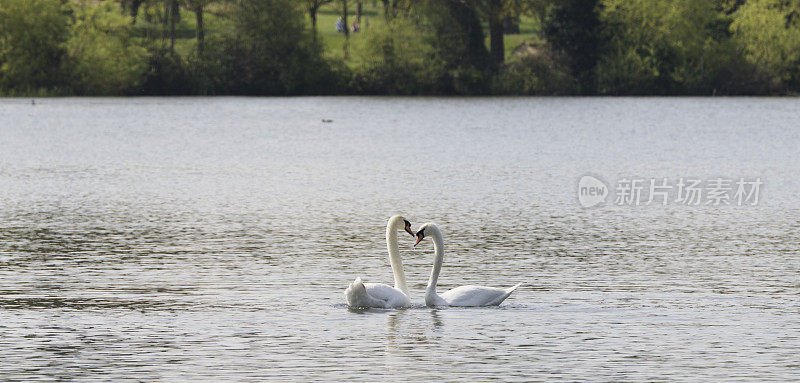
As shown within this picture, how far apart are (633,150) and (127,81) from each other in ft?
222

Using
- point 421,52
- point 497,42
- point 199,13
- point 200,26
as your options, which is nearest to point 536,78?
point 497,42

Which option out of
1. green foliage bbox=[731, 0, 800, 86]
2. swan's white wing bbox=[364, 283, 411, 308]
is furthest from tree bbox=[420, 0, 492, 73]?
swan's white wing bbox=[364, 283, 411, 308]

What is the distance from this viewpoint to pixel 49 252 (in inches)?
898

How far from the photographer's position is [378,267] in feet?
Answer: 70.9

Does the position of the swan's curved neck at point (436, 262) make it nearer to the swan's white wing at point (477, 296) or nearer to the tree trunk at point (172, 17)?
the swan's white wing at point (477, 296)

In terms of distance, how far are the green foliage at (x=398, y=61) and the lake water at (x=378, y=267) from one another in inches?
2436

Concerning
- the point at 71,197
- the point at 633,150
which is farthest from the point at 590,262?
the point at 633,150

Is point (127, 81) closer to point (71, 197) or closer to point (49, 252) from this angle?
point (71, 197)

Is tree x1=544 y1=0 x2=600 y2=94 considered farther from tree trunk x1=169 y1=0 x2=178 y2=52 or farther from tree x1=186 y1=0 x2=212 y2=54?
tree trunk x1=169 y1=0 x2=178 y2=52

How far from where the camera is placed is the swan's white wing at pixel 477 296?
17.7 metres

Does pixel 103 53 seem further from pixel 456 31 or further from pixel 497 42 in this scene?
pixel 497 42

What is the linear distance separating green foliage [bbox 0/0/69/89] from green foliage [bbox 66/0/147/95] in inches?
48.8

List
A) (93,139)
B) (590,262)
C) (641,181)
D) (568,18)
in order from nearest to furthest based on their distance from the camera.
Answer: (590,262) → (641,181) → (93,139) → (568,18)

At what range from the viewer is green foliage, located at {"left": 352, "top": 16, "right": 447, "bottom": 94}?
112812 mm
